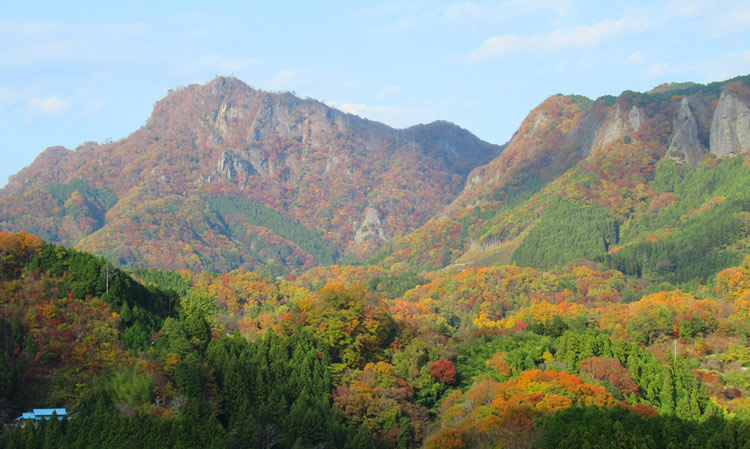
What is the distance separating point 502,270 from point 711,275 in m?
39.4

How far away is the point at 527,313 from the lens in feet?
434

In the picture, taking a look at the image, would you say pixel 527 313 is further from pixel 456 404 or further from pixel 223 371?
pixel 223 371

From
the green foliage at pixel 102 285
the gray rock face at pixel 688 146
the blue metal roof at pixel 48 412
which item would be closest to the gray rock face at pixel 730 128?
the gray rock face at pixel 688 146

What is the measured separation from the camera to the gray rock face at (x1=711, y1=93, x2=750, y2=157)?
184500 mm

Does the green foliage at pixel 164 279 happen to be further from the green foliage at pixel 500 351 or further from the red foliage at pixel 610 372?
the red foliage at pixel 610 372

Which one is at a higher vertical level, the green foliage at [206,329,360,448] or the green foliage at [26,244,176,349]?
the green foliage at [26,244,176,349]

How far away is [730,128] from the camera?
186625 mm

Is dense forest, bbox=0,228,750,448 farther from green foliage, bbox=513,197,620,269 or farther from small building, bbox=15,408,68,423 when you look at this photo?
green foliage, bbox=513,197,620,269

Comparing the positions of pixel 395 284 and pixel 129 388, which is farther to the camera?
pixel 395 284

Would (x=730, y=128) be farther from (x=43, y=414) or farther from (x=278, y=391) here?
(x=43, y=414)

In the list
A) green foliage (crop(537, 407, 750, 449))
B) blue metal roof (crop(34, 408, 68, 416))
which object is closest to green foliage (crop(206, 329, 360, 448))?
blue metal roof (crop(34, 408, 68, 416))

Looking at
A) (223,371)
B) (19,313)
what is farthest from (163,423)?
(19,313)

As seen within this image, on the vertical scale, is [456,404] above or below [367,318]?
below

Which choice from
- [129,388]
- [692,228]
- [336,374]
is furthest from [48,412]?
[692,228]
